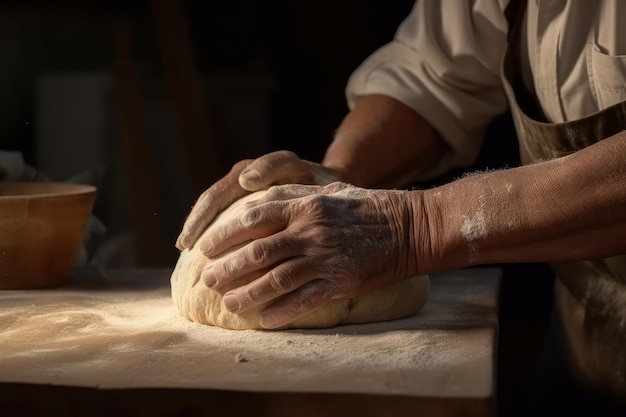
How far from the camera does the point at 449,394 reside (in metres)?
1.18

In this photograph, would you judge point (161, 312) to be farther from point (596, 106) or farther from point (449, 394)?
point (596, 106)

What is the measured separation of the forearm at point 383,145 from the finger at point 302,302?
1.94ft

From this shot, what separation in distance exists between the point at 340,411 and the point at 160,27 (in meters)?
2.02

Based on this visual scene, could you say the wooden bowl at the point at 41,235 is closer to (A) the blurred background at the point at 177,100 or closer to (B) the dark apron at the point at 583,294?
(A) the blurred background at the point at 177,100

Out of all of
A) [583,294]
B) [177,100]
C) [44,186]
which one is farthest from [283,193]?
[177,100]

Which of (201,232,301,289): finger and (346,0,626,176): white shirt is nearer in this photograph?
(201,232,301,289): finger

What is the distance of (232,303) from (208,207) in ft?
1.04

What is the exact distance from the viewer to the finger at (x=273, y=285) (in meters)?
1.55

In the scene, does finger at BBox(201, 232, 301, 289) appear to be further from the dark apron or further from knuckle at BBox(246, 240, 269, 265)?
the dark apron

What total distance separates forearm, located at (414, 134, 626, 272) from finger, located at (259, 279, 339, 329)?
0.19 meters

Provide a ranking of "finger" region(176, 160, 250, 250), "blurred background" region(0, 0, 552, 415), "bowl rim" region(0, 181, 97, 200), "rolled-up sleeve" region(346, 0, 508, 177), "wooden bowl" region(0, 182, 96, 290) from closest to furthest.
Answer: "finger" region(176, 160, 250, 250) < "wooden bowl" region(0, 182, 96, 290) < "bowl rim" region(0, 181, 97, 200) < "rolled-up sleeve" region(346, 0, 508, 177) < "blurred background" region(0, 0, 552, 415)

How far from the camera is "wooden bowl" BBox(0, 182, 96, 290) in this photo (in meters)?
1.92

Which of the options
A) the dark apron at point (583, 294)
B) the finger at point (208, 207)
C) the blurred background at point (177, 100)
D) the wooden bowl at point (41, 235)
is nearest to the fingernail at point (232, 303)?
the finger at point (208, 207)

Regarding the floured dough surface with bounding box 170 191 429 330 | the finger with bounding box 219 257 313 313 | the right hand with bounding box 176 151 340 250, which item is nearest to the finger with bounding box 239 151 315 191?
the right hand with bounding box 176 151 340 250
